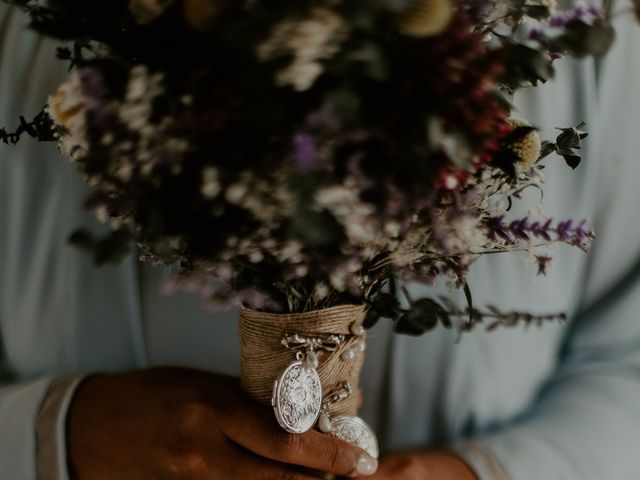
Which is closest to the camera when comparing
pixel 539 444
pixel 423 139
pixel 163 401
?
pixel 423 139

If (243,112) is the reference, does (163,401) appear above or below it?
below

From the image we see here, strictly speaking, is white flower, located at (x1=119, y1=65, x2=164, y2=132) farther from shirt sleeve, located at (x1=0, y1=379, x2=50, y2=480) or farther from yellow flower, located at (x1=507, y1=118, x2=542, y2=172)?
shirt sleeve, located at (x1=0, y1=379, x2=50, y2=480)

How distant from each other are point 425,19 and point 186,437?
0.49 meters

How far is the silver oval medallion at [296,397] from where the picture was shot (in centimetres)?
57

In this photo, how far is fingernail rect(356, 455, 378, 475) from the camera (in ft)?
2.02

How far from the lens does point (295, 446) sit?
600mm

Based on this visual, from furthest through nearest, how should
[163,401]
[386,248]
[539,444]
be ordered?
[539,444], [163,401], [386,248]

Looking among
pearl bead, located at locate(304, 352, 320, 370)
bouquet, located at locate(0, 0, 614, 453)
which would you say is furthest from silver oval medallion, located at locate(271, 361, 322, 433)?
bouquet, located at locate(0, 0, 614, 453)

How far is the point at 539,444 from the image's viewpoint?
31.4 inches

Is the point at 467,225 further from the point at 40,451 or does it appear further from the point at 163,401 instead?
the point at 40,451

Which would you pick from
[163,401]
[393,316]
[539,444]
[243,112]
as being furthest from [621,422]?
[243,112]

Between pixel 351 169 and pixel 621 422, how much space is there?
0.67 metres

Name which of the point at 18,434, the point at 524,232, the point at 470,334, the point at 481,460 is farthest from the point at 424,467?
the point at 18,434

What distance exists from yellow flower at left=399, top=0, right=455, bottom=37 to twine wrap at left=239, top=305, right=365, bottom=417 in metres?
0.30
